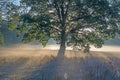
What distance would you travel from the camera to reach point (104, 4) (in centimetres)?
2956

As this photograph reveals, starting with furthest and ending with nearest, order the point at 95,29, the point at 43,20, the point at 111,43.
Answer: the point at 111,43 < the point at 95,29 < the point at 43,20

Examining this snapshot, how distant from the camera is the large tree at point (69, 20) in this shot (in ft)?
97.7

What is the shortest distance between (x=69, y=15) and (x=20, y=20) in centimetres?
486

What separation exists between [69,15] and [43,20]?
3325mm

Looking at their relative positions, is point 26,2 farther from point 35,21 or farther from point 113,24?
point 113,24

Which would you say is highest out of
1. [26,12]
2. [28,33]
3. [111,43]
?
[26,12]

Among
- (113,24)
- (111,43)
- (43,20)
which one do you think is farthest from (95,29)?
(111,43)

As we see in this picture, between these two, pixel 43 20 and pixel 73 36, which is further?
pixel 73 36

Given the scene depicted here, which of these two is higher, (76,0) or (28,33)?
(76,0)

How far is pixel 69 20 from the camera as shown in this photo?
31.3 meters

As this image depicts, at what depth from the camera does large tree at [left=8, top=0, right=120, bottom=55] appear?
29.8m

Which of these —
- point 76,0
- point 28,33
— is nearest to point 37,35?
point 28,33

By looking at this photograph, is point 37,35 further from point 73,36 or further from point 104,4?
point 104,4

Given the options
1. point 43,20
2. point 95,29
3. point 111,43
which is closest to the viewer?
point 43,20
